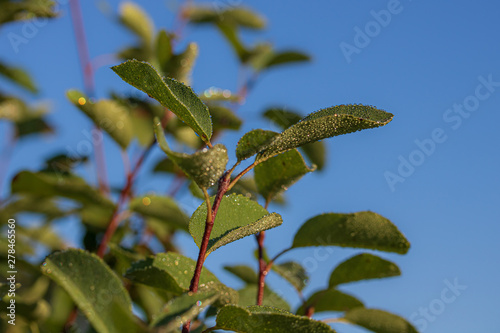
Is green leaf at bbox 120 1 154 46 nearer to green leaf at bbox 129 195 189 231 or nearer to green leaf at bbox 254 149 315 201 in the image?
green leaf at bbox 129 195 189 231

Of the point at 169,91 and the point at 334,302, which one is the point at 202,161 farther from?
the point at 334,302

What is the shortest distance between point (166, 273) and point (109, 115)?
1.39 meters

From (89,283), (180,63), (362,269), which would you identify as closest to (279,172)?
(362,269)

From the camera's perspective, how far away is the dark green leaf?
0.63m

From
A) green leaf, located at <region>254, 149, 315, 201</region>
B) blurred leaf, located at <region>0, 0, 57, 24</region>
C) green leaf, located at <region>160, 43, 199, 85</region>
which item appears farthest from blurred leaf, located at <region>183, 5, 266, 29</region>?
green leaf, located at <region>254, 149, 315, 201</region>

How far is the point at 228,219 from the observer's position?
3.22ft

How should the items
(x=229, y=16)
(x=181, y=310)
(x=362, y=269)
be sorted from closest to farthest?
(x=181, y=310) < (x=362, y=269) < (x=229, y=16)

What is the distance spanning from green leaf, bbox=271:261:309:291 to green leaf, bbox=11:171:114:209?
34.5 inches

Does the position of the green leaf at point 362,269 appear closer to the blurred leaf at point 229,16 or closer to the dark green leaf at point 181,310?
the dark green leaf at point 181,310

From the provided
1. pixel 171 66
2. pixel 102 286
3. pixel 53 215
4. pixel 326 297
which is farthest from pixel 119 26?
pixel 102 286

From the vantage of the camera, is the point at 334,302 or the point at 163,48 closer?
the point at 334,302

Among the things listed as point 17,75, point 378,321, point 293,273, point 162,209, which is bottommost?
point 17,75

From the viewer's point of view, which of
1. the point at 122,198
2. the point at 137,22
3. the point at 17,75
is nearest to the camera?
the point at 122,198

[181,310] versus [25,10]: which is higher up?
[181,310]
